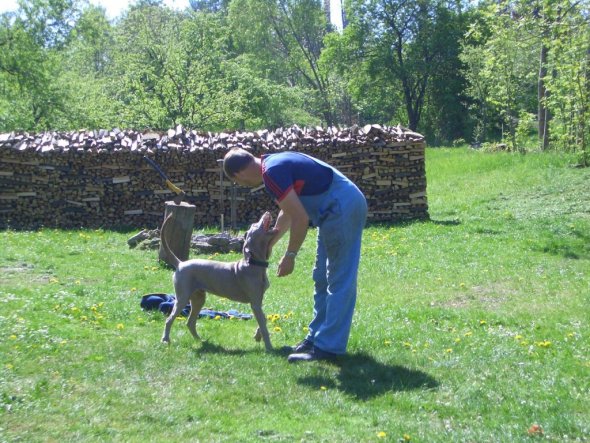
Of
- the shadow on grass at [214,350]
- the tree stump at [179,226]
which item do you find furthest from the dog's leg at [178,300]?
the tree stump at [179,226]

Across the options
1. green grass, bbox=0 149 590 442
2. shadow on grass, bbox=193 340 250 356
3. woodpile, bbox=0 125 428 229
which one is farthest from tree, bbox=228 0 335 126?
shadow on grass, bbox=193 340 250 356

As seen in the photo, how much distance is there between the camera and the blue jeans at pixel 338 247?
6242mm

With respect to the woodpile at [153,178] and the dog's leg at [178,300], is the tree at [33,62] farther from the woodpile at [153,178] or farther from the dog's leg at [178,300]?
the dog's leg at [178,300]

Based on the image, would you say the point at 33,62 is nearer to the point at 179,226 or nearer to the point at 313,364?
the point at 179,226

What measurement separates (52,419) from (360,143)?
13.4 metres

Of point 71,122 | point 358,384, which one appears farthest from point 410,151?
point 71,122

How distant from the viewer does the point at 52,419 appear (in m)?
4.99

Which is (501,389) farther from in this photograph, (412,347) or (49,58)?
(49,58)

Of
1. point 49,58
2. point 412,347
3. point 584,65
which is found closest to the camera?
point 412,347

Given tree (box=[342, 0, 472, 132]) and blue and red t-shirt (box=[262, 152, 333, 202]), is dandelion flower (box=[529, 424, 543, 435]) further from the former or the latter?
tree (box=[342, 0, 472, 132])

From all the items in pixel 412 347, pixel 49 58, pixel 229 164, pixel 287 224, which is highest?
pixel 49 58

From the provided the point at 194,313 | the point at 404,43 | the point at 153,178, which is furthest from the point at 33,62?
the point at 194,313

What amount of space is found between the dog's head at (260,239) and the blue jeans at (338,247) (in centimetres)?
42

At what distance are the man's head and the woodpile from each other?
37.9ft
